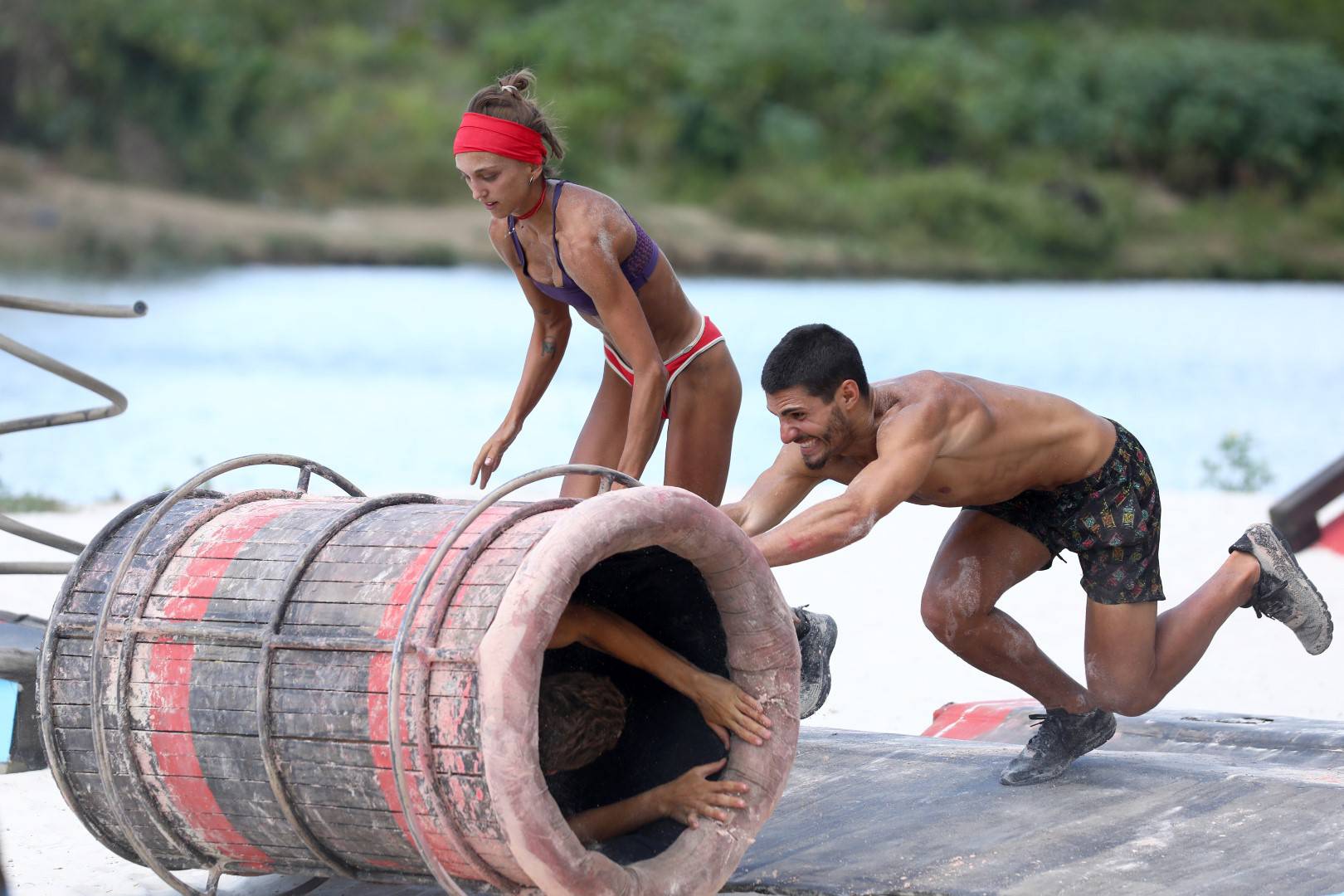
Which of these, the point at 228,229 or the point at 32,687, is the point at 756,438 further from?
the point at 228,229

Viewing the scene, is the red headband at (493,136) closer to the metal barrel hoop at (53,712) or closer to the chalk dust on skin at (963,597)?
the metal barrel hoop at (53,712)

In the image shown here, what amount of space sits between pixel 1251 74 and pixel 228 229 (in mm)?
19149

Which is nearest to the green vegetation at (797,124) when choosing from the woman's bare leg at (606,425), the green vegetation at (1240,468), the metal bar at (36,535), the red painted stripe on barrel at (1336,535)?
the green vegetation at (1240,468)

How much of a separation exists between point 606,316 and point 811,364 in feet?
2.62

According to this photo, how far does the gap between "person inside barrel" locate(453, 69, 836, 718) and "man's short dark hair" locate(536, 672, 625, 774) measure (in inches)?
20.2

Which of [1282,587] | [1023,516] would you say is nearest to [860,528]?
[1023,516]

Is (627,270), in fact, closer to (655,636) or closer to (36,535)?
(655,636)

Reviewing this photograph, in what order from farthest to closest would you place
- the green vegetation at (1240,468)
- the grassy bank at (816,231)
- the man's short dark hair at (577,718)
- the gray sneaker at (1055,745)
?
the grassy bank at (816,231), the green vegetation at (1240,468), the gray sneaker at (1055,745), the man's short dark hair at (577,718)

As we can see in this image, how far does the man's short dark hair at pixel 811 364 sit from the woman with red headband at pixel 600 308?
62cm

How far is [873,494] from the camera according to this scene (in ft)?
12.6

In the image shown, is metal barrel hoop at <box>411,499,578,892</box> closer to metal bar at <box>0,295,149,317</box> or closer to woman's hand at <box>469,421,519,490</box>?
woman's hand at <box>469,421,519,490</box>

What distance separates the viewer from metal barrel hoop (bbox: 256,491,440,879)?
11.1 ft

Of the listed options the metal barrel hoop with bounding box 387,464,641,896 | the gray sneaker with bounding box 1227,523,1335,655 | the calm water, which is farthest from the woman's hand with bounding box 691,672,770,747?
the calm water

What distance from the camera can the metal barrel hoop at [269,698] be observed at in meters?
3.37
